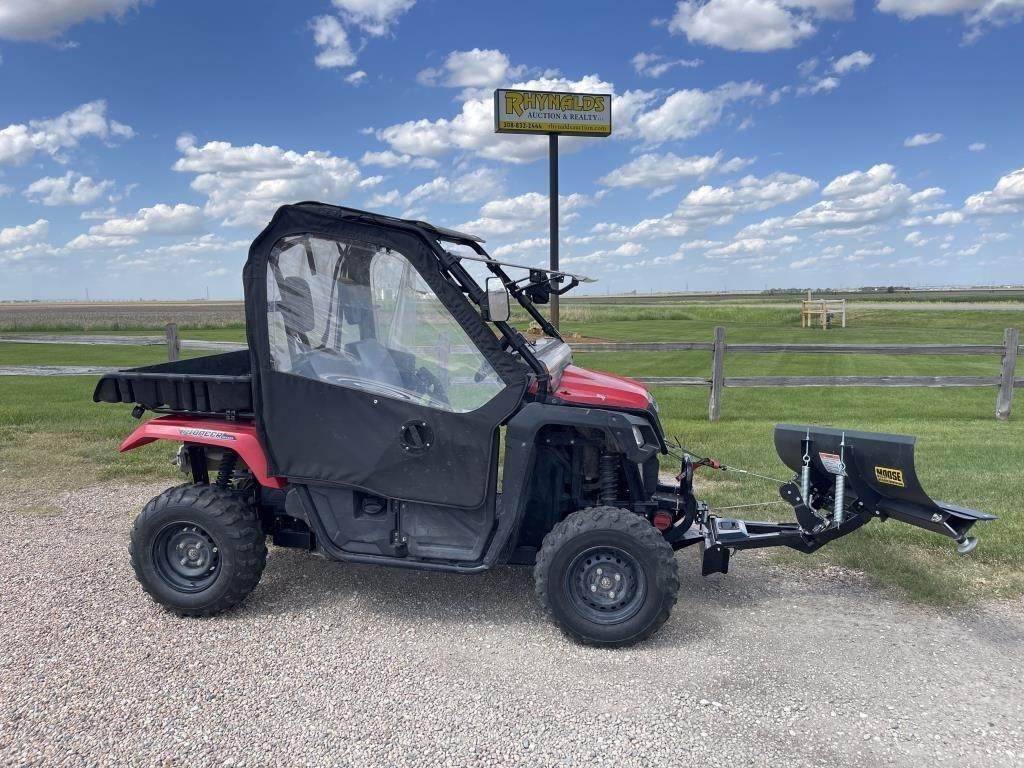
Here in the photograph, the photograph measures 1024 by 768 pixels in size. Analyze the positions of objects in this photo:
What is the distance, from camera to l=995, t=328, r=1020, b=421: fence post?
1125 centimetres

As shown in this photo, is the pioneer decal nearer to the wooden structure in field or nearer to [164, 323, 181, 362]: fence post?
[164, 323, 181, 362]: fence post

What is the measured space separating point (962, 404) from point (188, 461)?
12.5 meters

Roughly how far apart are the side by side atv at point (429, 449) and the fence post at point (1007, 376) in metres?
8.64

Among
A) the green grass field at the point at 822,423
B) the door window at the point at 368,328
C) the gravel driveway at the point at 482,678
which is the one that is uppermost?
the door window at the point at 368,328

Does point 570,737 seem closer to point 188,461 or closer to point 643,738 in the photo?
point 643,738

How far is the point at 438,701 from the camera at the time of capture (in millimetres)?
3537

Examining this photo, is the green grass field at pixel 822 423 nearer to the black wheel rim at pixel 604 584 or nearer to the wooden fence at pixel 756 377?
the wooden fence at pixel 756 377

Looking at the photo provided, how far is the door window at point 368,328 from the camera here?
13.4ft

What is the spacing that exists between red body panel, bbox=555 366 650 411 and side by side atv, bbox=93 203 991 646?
1 cm

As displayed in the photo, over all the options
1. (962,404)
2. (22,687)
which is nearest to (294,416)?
(22,687)

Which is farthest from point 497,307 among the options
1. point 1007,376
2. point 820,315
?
point 820,315

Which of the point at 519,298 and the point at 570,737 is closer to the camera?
the point at 570,737

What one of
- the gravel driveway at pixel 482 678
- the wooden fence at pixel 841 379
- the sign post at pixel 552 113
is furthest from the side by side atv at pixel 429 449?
the sign post at pixel 552 113

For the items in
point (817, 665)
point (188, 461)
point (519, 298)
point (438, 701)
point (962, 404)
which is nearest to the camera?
point (438, 701)
